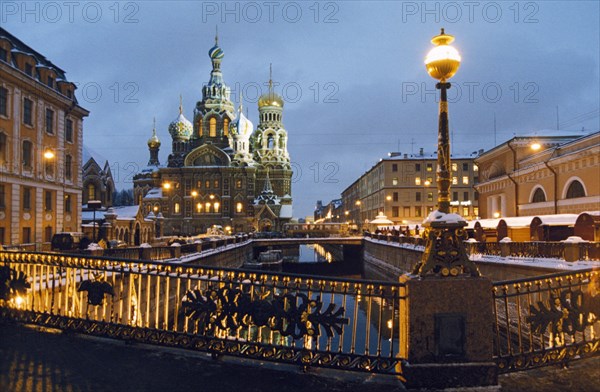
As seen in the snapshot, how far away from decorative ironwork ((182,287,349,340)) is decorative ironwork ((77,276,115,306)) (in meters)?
1.87

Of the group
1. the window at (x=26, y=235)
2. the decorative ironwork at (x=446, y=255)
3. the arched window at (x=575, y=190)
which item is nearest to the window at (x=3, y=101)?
the window at (x=26, y=235)

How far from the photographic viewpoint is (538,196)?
37.7 metres

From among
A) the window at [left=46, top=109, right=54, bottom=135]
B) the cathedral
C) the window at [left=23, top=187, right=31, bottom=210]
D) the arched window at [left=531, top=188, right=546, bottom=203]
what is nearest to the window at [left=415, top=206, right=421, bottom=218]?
the cathedral

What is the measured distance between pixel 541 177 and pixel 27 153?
1460 inches

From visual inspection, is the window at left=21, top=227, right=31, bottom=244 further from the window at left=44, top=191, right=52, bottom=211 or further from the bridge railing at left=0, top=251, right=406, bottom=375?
the bridge railing at left=0, top=251, right=406, bottom=375

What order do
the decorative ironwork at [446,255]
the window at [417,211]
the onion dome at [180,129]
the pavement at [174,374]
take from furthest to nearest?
the onion dome at [180,129] < the window at [417,211] < the decorative ironwork at [446,255] < the pavement at [174,374]

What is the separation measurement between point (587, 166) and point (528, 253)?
36.8 ft

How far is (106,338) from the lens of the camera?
819 cm

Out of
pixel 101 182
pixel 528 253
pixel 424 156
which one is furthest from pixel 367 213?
pixel 528 253

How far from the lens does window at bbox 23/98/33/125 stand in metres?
29.8

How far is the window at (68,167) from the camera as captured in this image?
35344 mm

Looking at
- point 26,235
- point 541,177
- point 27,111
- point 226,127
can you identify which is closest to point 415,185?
point 226,127

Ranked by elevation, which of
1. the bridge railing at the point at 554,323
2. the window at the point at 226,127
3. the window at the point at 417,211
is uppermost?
the window at the point at 226,127

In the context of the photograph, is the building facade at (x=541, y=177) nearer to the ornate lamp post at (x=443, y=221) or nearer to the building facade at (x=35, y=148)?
the ornate lamp post at (x=443, y=221)
